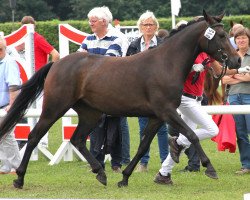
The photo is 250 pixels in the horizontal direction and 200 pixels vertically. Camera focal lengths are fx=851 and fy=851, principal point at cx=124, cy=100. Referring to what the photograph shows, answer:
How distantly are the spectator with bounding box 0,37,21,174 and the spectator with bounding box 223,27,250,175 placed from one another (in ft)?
9.03

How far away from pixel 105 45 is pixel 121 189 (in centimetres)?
237

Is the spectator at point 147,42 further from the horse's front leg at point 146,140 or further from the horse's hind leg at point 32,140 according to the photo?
the horse's hind leg at point 32,140

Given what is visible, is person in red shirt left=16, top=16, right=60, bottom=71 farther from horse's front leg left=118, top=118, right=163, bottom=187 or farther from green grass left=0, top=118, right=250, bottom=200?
horse's front leg left=118, top=118, right=163, bottom=187

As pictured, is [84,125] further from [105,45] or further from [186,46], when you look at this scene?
[186,46]

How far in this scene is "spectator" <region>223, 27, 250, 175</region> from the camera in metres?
11.0

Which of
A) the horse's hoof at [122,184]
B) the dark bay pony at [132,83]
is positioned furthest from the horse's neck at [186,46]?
the horse's hoof at [122,184]

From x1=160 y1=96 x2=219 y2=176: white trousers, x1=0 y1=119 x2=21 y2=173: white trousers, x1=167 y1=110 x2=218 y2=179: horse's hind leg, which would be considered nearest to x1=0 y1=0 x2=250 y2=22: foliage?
x1=0 y1=119 x2=21 y2=173: white trousers

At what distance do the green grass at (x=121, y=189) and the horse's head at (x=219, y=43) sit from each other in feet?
4.77

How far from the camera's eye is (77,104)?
33.2ft

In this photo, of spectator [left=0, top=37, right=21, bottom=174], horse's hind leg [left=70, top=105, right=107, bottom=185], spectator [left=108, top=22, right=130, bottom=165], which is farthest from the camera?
spectator [left=108, top=22, right=130, bottom=165]

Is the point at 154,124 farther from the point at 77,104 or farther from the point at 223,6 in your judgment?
the point at 223,6

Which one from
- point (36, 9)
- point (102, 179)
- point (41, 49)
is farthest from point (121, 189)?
point (36, 9)

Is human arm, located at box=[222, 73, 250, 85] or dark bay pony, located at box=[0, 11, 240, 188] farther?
human arm, located at box=[222, 73, 250, 85]

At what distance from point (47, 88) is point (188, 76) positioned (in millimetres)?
1637
